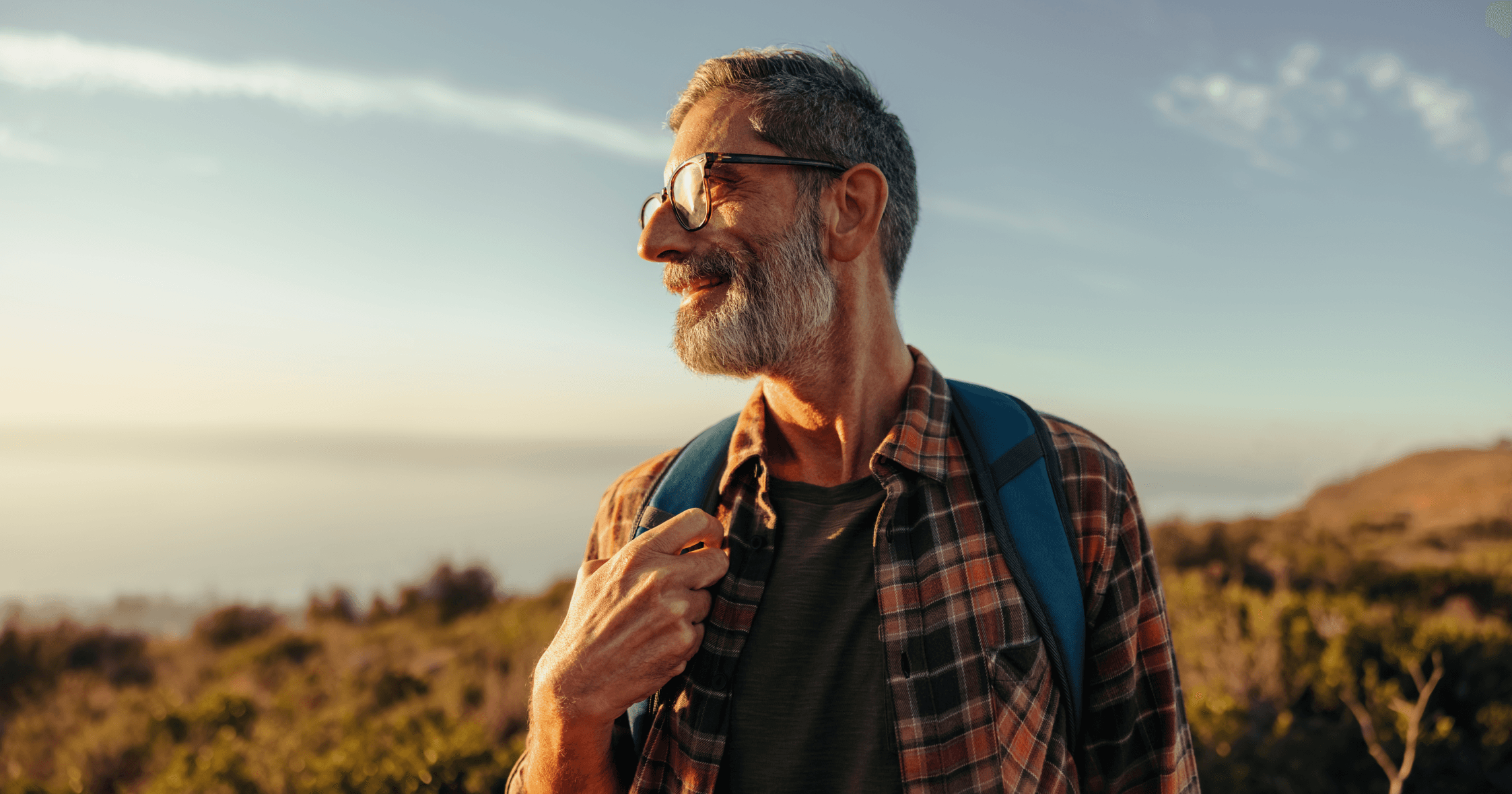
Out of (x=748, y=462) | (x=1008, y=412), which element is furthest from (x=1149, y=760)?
(x=748, y=462)

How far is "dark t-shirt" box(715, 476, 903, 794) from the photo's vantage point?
176 centimetres

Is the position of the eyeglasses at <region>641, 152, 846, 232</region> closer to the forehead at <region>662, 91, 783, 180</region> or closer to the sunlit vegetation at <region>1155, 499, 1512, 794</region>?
the forehead at <region>662, 91, 783, 180</region>

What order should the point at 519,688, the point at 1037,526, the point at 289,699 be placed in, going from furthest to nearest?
the point at 289,699 < the point at 519,688 < the point at 1037,526

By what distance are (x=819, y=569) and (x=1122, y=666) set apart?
79 cm

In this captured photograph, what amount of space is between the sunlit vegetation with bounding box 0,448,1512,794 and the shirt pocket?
2969mm

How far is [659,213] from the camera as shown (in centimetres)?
213

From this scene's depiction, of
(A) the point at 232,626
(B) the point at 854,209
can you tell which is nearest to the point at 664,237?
(B) the point at 854,209

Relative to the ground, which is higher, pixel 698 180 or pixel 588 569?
pixel 698 180

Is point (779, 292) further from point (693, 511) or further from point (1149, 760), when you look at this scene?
point (1149, 760)

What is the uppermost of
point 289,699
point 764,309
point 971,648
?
point 764,309

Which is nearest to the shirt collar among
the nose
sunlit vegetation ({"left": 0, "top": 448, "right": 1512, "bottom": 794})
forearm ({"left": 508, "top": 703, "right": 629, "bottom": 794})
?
the nose

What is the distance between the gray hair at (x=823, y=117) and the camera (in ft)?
6.98

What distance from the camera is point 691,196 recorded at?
2.08 meters

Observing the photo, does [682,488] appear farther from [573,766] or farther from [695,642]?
[573,766]
